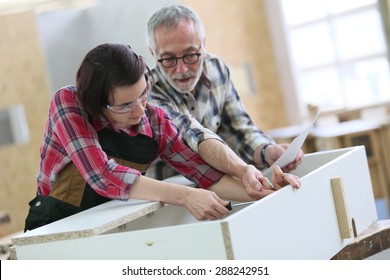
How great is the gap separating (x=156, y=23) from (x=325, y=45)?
15.7ft

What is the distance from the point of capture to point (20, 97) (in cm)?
486

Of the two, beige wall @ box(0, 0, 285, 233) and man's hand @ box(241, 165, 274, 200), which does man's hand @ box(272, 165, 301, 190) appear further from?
beige wall @ box(0, 0, 285, 233)

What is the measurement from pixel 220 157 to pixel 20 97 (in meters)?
3.47

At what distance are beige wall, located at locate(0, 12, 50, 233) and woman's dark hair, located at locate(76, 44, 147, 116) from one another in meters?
3.49

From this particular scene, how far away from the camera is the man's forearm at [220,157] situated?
5.45 ft

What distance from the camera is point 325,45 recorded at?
6.32 metres

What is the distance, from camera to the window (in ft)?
20.2

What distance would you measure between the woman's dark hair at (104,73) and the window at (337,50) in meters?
4.83

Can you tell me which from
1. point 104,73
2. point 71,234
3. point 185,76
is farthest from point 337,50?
point 71,234

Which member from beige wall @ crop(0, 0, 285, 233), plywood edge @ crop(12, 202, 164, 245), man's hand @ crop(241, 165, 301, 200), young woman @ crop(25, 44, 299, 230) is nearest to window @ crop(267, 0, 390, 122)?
beige wall @ crop(0, 0, 285, 233)

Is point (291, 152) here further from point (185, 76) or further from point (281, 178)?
point (185, 76)
